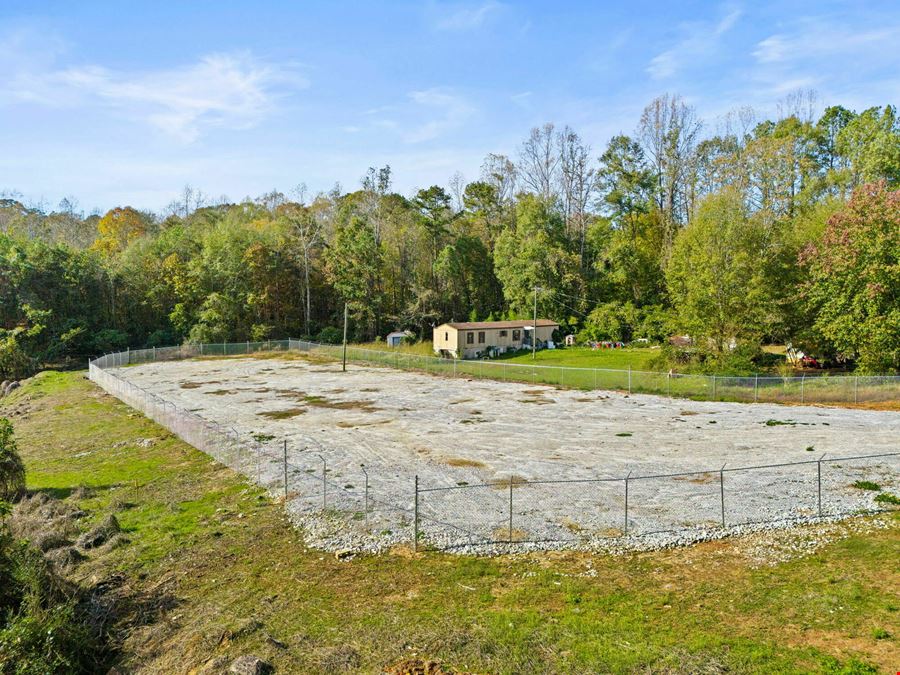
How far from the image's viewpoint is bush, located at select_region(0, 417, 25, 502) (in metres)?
18.4

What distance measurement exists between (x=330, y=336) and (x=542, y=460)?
51472mm

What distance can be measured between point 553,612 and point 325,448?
1437cm

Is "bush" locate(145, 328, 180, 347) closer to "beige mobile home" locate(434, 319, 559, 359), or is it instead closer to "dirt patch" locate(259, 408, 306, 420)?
"beige mobile home" locate(434, 319, 559, 359)

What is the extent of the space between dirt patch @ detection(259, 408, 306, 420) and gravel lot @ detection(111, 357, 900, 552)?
11 centimetres

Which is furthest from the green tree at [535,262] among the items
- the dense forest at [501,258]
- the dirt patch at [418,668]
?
the dirt patch at [418,668]

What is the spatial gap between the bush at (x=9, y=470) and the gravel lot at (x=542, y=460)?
7.15 metres

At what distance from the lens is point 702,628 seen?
10.0 m

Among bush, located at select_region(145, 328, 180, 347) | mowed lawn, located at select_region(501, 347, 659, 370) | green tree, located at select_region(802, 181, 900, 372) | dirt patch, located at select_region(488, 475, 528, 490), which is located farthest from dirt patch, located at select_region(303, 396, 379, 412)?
bush, located at select_region(145, 328, 180, 347)

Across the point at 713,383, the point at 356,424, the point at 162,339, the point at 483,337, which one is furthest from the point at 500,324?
the point at 162,339

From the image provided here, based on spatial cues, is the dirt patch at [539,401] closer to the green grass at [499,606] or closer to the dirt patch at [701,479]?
the dirt patch at [701,479]

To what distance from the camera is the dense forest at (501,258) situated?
148 feet

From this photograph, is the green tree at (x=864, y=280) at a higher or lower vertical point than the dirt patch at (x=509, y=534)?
higher

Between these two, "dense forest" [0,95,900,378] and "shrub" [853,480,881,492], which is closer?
"shrub" [853,480,881,492]

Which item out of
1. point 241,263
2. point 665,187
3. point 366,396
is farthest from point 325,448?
point 665,187
